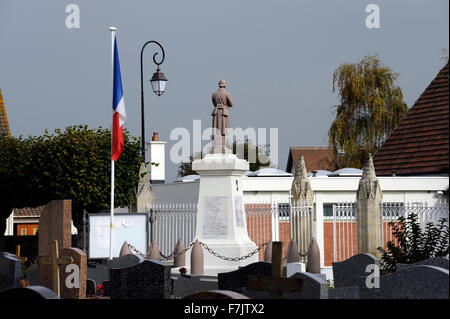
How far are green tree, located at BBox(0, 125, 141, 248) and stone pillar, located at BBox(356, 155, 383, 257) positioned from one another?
25.1ft

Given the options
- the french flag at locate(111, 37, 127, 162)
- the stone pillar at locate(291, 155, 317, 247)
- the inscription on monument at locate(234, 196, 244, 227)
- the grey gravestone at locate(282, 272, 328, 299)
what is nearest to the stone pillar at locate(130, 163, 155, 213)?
the stone pillar at locate(291, 155, 317, 247)

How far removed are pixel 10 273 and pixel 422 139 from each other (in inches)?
704

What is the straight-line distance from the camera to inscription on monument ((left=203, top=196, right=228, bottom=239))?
1950 cm

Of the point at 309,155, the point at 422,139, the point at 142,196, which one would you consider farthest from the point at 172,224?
the point at 309,155

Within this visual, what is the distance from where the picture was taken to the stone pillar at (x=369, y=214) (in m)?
24.0

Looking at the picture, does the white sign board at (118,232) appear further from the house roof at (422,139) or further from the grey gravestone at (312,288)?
the grey gravestone at (312,288)

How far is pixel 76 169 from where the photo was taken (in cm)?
2656

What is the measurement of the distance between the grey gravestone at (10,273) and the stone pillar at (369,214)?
1176 cm

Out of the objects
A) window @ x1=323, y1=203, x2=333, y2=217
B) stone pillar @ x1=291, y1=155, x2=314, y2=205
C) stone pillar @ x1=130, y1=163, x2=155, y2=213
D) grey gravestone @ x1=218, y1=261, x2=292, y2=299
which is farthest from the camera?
window @ x1=323, y1=203, x2=333, y2=217

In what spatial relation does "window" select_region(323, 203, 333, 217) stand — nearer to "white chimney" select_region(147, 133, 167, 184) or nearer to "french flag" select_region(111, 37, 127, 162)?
"white chimney" select_region(147, 133, 167, 184)

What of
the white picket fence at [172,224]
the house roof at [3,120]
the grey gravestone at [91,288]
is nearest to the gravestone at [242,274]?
the grey gravestone at [91,288]
